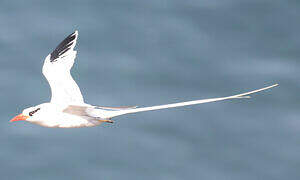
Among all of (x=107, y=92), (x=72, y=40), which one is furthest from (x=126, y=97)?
(x=72, y=40)

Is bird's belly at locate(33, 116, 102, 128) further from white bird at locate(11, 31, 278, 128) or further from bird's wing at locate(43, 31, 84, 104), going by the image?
bird's wing at locate(43, 31, 84, 104)

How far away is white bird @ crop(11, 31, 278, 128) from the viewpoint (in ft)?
83.5

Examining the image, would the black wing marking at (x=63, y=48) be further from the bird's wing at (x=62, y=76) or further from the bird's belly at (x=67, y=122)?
the bird's belly at (x=67, y=122)

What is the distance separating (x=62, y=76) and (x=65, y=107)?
2091 mm

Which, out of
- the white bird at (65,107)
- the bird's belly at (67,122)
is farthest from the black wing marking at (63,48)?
the bird's belly at (67,122)

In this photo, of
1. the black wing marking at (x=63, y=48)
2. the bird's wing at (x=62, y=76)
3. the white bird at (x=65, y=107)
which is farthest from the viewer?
the black wing marking at (x=63, y=48)

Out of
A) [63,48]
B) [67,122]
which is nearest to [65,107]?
[67,122]

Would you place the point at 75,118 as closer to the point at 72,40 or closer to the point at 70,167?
the point at 72,40

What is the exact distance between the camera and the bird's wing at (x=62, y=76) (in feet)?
87.0

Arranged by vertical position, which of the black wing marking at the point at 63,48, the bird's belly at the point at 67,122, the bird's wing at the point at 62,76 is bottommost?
the bird's belly at the point at 67,122

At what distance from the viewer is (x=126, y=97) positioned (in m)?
42.6

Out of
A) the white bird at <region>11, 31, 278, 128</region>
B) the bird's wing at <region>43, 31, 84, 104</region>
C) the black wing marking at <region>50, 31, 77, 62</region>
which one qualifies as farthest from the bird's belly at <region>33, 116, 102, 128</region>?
the black wing marking at <region>50, 31, 77, 62</region>

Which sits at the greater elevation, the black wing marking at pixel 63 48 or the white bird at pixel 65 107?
the black wing marking at pixel 63 48

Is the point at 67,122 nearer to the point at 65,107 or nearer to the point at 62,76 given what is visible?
the point at 65,107
